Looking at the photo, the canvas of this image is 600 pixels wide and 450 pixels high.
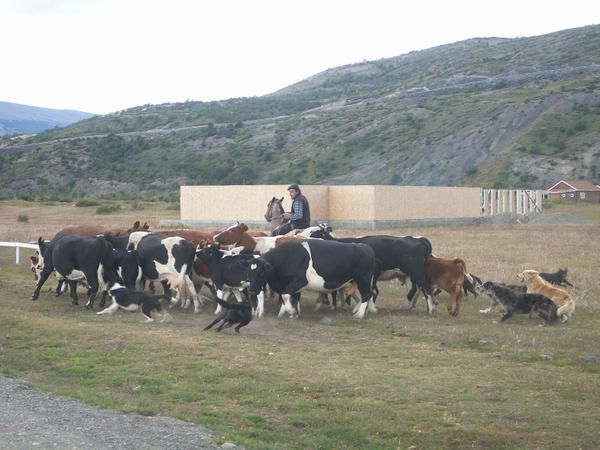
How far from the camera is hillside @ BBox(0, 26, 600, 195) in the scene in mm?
81500

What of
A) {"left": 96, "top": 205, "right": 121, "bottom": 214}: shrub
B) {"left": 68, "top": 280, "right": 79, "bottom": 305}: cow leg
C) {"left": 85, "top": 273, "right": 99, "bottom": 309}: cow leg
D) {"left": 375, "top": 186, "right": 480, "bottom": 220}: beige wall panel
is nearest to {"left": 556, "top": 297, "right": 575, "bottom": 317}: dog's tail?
{"left": 85, "top": 273, "right": 99, "bottom": 309}: cow leg

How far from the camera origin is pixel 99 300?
59.5 ft

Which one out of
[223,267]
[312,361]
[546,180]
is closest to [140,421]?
[312,361]

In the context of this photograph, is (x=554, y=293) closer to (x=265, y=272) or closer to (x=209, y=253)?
(x=265, y=272)

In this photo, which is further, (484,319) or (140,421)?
(484,319)

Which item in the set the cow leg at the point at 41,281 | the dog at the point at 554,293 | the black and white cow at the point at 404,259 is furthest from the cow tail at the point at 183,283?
the dog at the point at 554,293

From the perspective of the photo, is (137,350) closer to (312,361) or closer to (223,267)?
(312,361)

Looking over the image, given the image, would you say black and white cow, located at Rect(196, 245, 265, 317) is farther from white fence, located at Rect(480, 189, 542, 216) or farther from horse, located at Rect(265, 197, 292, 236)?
white fence, located at Rect(480, 189, 542, 216)

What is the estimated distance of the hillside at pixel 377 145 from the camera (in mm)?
81500

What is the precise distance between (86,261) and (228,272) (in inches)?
115

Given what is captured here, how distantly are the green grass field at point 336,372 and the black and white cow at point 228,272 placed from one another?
0.65m

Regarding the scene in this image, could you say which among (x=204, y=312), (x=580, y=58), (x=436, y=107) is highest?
(x=580, y=58)

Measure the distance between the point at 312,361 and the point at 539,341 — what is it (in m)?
3.58

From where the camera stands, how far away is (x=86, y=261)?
56.9ft
